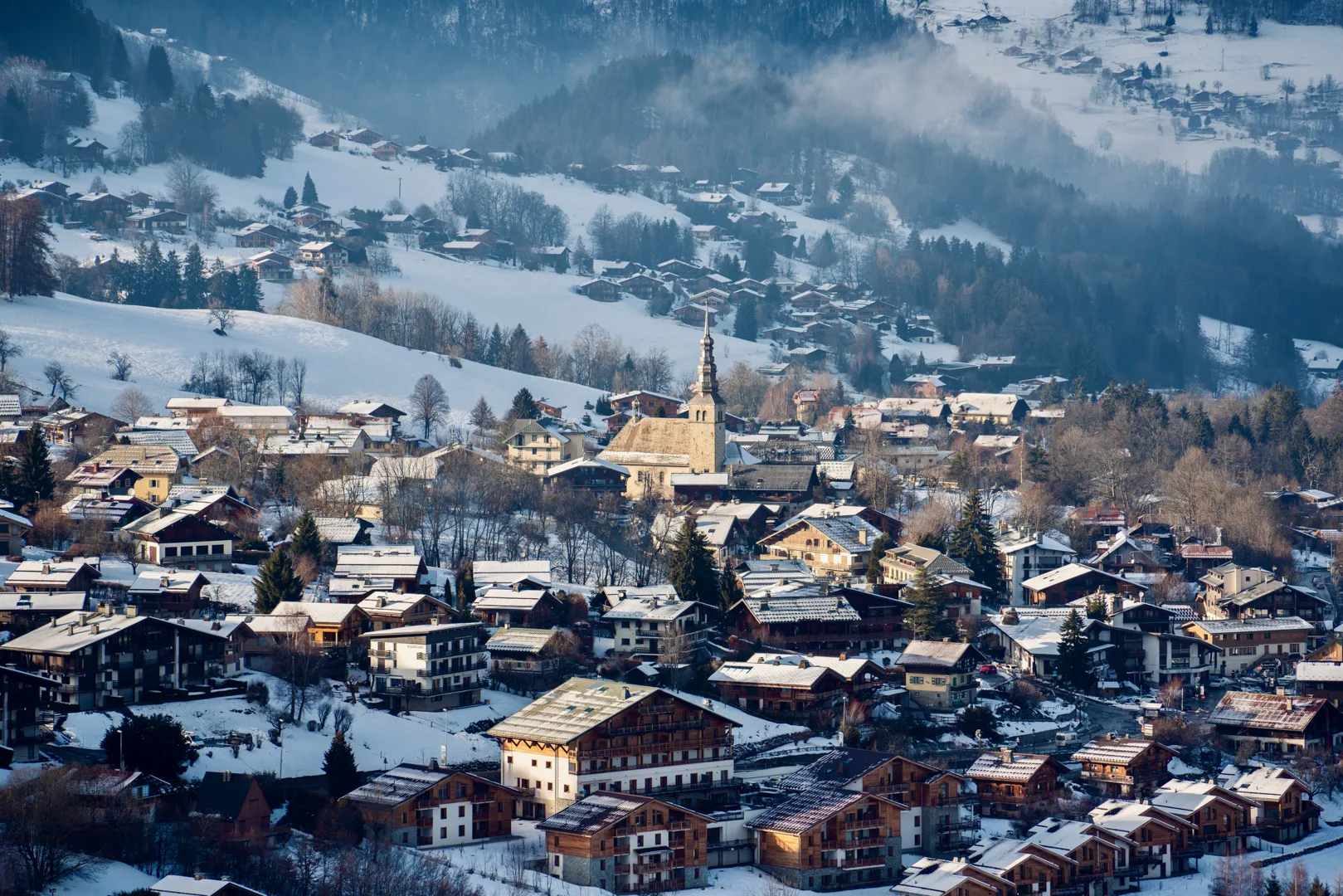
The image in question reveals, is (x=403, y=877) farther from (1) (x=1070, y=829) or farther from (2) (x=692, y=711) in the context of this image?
(1) (x=1070, y=829)

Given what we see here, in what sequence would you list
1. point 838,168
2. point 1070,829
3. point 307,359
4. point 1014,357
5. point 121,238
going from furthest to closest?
point 838,168 < point 1014,357 < point 121,238 < point 307,359 < point 1070,829

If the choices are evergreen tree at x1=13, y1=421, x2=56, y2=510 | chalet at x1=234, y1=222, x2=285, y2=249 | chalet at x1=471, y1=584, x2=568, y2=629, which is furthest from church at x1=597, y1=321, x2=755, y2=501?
chalet at x1=234, y1=222, x2=285, y2=249

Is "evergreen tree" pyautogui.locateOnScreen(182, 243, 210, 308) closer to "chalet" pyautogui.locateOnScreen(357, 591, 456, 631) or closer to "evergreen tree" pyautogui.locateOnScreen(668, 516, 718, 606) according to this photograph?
"evergreen tree" pyautogui.locateOnScreen(668, 516, 718, 606)

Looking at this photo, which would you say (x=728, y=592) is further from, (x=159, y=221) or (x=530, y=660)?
(x=159, y=221)

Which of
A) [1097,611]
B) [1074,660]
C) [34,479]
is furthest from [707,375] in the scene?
[34,479]

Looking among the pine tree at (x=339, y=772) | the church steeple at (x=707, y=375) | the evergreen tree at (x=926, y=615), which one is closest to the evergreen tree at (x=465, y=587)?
the evergreen tree at (x=926, y=615)

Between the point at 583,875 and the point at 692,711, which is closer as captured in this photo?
the point at 583,875

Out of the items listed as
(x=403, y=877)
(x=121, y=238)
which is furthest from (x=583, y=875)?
(x=121, y=238)
